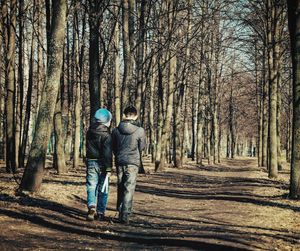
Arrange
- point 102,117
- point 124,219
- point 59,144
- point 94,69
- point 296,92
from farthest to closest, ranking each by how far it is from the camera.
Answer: point 59,144 < point 94,69 < point 296,92 < point 102,117 < point 124,219

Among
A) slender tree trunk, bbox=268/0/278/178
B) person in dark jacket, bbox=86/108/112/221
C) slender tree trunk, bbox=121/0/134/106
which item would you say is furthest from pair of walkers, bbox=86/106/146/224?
slender tree trunk, bbox=268/0/278/178

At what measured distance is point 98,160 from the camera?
8422 millimetres

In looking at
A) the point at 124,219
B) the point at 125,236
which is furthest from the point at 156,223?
the point at 125,236

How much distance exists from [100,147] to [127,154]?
19.9 inches

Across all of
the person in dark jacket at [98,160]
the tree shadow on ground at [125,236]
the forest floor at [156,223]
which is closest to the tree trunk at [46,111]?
the forest floor at [156,223]

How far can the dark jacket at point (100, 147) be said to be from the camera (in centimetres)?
839

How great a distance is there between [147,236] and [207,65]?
1140 inches

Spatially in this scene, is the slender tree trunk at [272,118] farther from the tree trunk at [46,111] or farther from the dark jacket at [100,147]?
the dark jacket at [100,147]

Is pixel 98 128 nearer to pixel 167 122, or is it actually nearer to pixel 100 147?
pixel 100 147

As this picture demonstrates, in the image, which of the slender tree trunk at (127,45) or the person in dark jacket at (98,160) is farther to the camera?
the slender tree trunk at (127,45)

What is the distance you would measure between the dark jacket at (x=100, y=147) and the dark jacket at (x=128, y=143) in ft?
0.55

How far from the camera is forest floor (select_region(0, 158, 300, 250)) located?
6.65m

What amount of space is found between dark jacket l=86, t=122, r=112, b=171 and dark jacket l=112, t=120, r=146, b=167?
166 millimetres

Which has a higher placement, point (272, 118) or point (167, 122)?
point (167, 122)
